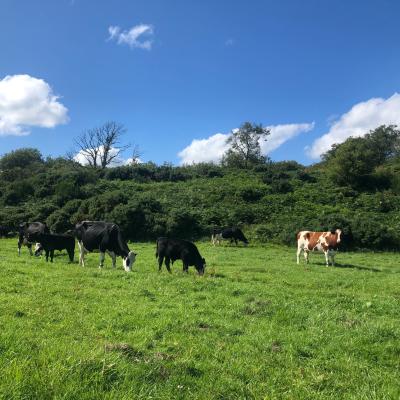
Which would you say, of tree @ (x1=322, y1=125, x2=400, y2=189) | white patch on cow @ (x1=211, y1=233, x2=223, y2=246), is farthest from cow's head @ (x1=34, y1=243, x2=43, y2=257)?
A: tree @ (x1=322, y1=125, x2=400, y2=189)

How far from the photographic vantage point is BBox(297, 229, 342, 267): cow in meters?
23.9

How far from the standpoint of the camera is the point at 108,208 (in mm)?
39062

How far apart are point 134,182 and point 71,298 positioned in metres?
49.7

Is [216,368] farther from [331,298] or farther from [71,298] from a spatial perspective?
[331,298]

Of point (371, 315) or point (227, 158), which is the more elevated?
point (227, 158)

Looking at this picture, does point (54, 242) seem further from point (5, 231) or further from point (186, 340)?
point (5, 231)

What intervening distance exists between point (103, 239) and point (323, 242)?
12280mm

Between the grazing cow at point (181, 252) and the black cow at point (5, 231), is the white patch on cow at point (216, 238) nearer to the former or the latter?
the black cow at point (5, 231)

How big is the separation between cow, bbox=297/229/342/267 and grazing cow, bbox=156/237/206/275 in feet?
28.9

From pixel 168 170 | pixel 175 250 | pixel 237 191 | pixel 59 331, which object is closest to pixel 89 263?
pixel 175 250

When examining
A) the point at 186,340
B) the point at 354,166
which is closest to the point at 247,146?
the point at 354,166

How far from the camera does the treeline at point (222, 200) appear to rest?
36875 mm

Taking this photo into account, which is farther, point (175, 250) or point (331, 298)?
point (175, 250)

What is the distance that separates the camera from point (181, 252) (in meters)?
17.6
